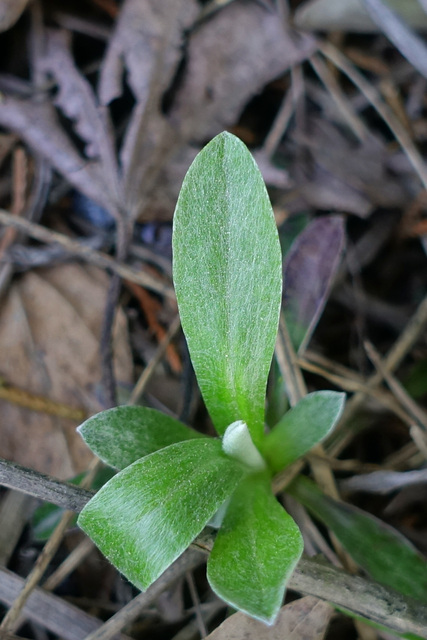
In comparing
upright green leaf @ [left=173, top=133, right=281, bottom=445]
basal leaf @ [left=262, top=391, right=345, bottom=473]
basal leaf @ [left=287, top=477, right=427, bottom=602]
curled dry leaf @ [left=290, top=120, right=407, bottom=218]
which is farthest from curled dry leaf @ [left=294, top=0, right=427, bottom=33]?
basal leaf @ [left=287, top=477, right=427, bottom=602]

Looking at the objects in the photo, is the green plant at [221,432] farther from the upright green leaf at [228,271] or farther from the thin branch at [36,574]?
the thin branch at [36,574]

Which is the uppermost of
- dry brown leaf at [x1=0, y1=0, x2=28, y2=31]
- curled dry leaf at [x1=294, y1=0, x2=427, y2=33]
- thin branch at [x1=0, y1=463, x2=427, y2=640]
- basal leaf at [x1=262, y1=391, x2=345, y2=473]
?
dry brown leaf at [x1=0, y1=0, x2=28, y2=31]

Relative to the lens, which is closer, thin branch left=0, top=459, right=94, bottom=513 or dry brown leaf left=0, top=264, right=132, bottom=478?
thin branch left=0, top=459, right=94, bottom=513

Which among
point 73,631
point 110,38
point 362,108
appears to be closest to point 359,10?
point 362,108

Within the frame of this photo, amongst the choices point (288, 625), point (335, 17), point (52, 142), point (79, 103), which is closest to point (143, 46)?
point (79, 103)

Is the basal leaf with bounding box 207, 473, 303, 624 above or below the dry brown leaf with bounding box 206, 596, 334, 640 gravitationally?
above

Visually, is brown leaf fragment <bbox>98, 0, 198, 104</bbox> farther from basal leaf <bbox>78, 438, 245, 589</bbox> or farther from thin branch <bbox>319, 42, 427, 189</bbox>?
basal leaf <bbox>78, 438, 245, 589</bbox>

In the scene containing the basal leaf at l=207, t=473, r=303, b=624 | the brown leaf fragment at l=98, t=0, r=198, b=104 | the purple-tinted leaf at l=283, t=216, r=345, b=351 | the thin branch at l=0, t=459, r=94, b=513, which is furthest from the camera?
the brown leaf fragment at l=98, t=0, r=198, b=104

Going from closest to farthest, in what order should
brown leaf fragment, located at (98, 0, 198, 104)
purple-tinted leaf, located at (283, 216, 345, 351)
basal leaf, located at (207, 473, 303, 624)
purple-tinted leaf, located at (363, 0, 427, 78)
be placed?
basal leaf, located at (207, 473, 303, 624)
purple-tinted leaf, located at (283, 216, 345, 351)
purple-tinted leaf, located at (363, 0, 427, 78)
brown leaf fragment, located at (98, 0, 198, 104)

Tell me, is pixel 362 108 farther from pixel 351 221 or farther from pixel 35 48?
pixel 35 48
